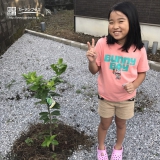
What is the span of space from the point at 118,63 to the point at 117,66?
0.03 meters

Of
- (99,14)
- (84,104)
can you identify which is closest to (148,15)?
(99,14)

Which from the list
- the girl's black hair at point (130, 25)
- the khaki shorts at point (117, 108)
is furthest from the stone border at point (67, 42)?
the girl's black hair at point (130, 25)

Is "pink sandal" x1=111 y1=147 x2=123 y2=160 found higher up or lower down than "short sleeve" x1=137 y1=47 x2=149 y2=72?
lower down

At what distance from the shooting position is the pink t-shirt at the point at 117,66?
5.37 feet

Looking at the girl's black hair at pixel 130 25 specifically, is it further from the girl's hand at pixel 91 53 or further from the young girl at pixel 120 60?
the girl's hand at pixel 91 53

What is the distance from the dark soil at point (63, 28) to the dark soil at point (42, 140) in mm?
3069

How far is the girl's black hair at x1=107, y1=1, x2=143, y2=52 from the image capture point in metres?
1.51

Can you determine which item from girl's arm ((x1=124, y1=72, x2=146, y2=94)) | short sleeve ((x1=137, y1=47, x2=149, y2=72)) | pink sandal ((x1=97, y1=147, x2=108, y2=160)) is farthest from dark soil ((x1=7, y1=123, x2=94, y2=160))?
short sleeve ((x1=137, y1=47, x2=149, y2=72))

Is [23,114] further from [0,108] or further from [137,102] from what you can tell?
[137,102]

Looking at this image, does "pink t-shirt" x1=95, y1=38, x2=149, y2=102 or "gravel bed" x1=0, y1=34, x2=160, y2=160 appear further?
"gravel bed" x1=0, y1=34, x2=160, y2=160

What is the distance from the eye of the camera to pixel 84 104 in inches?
129

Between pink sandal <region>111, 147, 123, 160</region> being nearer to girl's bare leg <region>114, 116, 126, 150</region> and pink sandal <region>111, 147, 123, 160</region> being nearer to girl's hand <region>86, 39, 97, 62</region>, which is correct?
girl's bare leg <region>114, 116, 126, 150</region>

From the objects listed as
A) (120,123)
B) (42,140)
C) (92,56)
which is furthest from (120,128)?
(42,140)

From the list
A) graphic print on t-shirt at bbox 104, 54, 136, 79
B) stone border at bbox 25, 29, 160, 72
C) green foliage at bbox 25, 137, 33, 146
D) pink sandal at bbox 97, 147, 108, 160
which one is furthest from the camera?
stone border at bbox 25, 29, 160, 72
